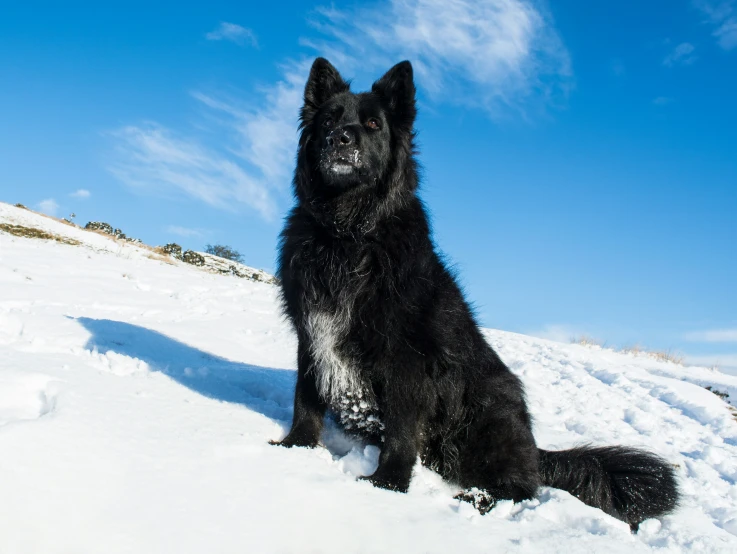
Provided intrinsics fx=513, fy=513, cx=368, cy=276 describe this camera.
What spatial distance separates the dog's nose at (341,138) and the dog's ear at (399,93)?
54 cm

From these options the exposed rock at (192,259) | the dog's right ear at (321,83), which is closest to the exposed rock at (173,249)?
the exposed rock at (192,259)

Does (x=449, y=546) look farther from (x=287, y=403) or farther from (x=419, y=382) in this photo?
(x=287, y=403)

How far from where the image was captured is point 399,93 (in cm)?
399

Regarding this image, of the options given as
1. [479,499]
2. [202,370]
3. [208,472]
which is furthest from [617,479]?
[202,370]

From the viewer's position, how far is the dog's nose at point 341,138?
3.60 metres

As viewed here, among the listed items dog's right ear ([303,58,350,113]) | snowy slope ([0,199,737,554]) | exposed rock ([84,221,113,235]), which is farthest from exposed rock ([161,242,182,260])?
dog's right ear ([303,58,350,113])

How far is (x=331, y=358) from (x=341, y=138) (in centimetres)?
153

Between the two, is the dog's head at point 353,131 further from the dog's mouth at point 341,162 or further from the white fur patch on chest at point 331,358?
the white fur patch on chest at point 331,358

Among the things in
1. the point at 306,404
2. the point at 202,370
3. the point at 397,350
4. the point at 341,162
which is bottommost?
the point at 306,404

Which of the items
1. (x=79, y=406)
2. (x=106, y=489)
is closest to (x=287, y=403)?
(x=79, y=406)

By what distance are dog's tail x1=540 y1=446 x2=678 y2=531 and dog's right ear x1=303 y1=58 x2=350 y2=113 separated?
3198 mm

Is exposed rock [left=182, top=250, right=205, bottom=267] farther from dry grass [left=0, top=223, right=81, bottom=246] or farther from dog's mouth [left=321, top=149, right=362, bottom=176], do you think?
dog's mouth [left=321, top=149, right=362, bottom=176]

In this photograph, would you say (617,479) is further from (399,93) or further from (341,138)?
(399,93)

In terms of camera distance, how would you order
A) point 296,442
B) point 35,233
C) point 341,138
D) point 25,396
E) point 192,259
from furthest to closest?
point 192,259 < point 35,233 < point 341,138 < point 296,442 < point 25,396
